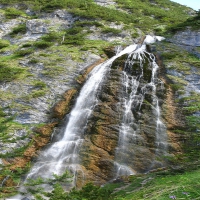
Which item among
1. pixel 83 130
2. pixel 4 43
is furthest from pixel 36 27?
pixel 83 130

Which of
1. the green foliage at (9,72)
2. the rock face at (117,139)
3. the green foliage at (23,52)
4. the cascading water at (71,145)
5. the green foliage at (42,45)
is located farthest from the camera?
the green foliage at (42,45)

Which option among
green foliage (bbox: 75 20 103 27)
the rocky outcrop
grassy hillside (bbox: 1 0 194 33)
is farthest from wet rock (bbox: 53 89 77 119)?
grassy hillside (bbox: 1 0 194 33)

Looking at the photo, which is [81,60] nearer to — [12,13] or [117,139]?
[117,139]

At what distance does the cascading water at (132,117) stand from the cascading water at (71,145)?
6.83 ft

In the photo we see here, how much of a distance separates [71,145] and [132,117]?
4085mm

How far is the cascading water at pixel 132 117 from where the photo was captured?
14000 mm

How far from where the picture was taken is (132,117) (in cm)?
1590

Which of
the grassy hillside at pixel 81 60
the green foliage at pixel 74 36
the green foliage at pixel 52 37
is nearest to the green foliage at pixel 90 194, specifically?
the grassy hillside at pixel 81 60

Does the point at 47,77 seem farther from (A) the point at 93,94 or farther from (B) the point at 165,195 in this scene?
(B) the point at 165,195

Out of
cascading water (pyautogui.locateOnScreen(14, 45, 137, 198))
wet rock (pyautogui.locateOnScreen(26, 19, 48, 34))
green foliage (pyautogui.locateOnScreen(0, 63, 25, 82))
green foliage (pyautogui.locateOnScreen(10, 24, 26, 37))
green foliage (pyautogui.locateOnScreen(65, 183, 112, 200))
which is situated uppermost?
wet rock (pyautogui.locateOnScreen(26, 19, 48, 34))

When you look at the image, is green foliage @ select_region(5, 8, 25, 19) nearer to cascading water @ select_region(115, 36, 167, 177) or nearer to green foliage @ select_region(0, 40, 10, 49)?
green foliage @ select_region(0, 40, 10, 49)

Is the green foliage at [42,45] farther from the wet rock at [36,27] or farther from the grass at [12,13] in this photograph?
the grass at [12,13]

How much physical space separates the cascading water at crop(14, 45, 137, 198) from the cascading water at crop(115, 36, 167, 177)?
2.08 metres

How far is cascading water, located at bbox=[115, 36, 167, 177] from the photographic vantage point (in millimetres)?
14000
